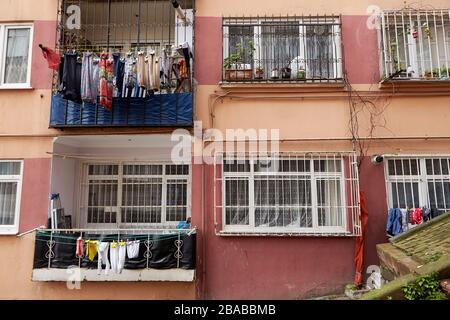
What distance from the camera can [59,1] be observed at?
28.1 ft

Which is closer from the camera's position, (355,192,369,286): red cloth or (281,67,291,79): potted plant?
(355,192,369,286): red cloth

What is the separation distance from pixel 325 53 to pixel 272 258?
4606mm

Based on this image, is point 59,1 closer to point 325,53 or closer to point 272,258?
point 325,53

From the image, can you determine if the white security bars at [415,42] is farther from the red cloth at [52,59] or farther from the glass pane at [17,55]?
the glass pane at [17,55]

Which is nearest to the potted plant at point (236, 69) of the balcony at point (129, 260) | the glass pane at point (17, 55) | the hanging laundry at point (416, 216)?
the balcony at point (129, 260)

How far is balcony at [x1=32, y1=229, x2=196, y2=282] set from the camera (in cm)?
739

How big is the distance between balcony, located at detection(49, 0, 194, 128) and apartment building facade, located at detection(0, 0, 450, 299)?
4cm

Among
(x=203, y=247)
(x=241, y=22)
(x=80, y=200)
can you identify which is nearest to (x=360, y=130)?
(x=241, y=22)

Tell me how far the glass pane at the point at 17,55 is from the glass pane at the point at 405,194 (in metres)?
8.48

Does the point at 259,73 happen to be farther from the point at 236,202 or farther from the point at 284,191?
the point at 236,202

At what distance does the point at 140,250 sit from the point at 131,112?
287 cm

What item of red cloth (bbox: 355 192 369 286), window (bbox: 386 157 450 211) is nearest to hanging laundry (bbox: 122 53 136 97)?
red cloth (bbox: 355 192 369 286)

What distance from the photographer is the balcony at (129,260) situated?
291 inches

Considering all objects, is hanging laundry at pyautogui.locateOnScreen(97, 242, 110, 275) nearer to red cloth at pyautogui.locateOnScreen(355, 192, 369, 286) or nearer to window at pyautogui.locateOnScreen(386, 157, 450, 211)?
red cloth at pyautogui.locateOnScreen(355, 192, 369, 286)
